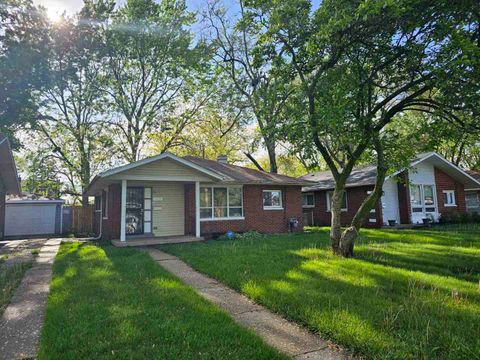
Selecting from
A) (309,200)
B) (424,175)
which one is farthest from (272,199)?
(424,175)

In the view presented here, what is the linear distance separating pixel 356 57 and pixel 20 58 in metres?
18.6

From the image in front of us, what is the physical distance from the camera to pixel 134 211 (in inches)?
532

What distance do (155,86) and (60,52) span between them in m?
6.30

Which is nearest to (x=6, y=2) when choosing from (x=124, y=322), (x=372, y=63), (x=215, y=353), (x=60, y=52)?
(x=60, y=52)

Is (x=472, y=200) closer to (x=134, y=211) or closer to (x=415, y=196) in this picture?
(x=415, y=196)

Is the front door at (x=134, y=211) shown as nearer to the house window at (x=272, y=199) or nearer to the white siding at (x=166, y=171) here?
the white siding at (x=166, y=171)

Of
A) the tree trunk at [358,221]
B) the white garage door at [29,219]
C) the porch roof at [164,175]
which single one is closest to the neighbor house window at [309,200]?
the porch roof at [164,175]

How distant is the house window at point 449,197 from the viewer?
20.4 m

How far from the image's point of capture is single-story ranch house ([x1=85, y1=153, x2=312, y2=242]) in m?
12.4

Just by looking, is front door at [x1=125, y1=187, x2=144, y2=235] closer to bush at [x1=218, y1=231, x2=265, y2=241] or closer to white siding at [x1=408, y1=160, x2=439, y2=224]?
bush at [x1=218, y1=231, x2=265, y2=241]

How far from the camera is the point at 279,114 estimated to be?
928 centimetres

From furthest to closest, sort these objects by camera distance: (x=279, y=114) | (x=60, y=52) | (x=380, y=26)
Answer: (x=60, y=52)
(x=279, y=114)
(x=380, y=26)

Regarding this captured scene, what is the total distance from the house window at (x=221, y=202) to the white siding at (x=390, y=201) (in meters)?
9.01

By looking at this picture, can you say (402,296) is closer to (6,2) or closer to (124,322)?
(124,322)
